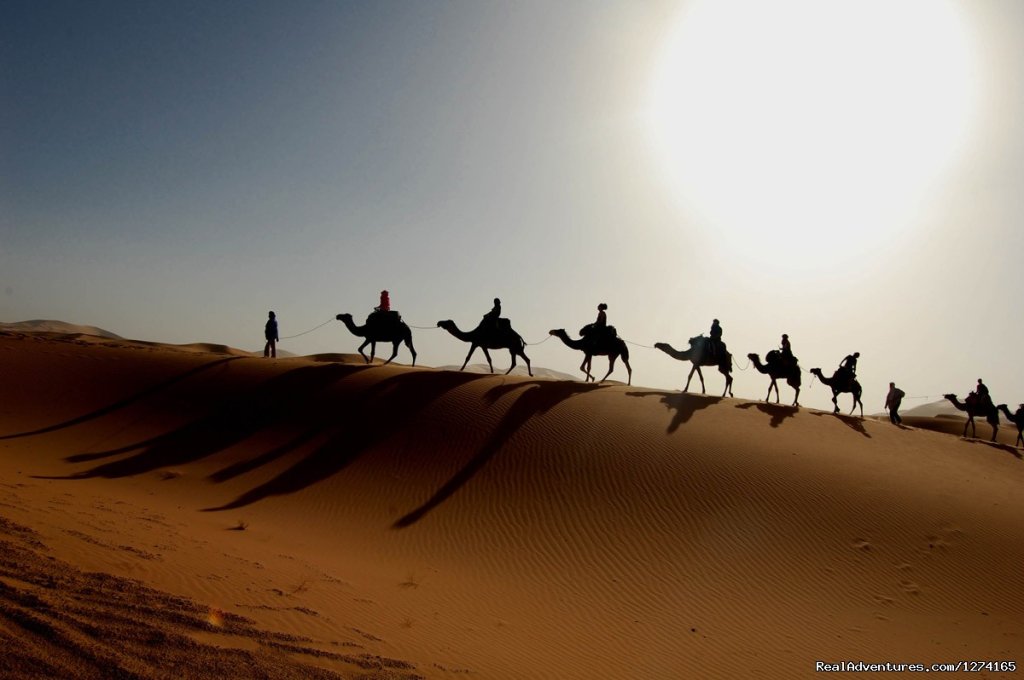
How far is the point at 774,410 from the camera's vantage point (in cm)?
1897

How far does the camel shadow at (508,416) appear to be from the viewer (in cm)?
1217

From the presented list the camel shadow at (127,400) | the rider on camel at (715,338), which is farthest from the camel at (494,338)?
the camel shadow at (127,400)

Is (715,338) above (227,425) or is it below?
above

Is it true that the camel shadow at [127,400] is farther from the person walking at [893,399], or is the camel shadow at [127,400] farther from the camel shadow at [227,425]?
the person walking at [893,399]

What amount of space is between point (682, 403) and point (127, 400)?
1695 cm

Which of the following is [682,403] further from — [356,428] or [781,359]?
[356,428]

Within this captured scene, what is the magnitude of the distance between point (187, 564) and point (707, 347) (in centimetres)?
1693

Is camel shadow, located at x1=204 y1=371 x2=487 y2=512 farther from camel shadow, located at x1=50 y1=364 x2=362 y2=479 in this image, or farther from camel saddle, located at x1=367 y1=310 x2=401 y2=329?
camel saddle, located at x1=367 y1=310 x2=401 y2=329

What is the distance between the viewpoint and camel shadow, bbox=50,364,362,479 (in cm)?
1427

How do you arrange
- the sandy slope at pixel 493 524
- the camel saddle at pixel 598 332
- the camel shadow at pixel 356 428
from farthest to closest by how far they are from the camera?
the camel saddle at pixel 598 332 → the camel shadow at pixel 356 428 → the sandy slope at pixel 493 524

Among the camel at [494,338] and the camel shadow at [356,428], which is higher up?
the camel at [494,338]

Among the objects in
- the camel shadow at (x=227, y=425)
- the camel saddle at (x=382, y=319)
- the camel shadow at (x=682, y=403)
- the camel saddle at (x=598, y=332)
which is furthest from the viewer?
the camel saddle at (x=382, y=319)

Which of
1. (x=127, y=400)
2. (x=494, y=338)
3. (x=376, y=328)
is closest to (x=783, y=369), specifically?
(x=494, y=338)

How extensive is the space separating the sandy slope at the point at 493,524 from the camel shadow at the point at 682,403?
0.14 metres
